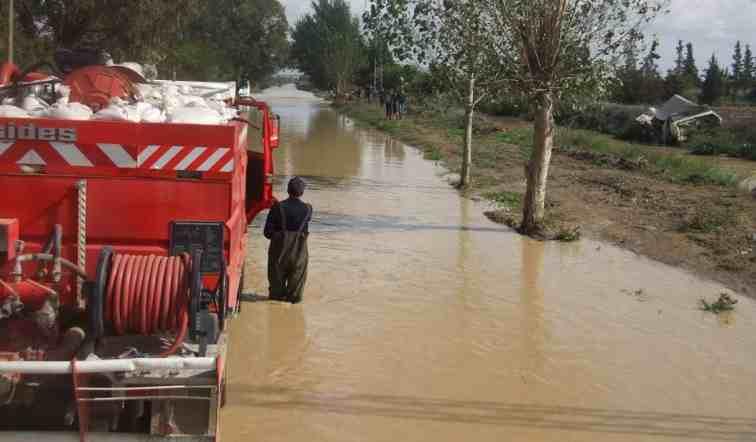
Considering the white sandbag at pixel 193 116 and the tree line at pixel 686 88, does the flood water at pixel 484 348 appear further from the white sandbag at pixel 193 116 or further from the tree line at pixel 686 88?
the tree line at pixel 686 88

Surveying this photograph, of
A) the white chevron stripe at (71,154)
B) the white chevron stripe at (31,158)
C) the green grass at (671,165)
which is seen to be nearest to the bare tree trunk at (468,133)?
the green grass at (671,165)

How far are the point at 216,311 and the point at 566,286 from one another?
21.2 feet

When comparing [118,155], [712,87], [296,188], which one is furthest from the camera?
[712,87]

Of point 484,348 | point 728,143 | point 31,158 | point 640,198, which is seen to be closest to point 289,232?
point 484,348

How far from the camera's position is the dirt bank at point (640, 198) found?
12969 mm

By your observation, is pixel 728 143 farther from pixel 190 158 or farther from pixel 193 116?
pixel 190 158

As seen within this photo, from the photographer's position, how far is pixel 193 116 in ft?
19.2

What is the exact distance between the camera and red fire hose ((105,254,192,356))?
194 inches

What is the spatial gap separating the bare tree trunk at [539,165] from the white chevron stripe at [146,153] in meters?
9.13

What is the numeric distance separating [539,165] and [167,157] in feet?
30.8

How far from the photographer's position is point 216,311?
5406 mm

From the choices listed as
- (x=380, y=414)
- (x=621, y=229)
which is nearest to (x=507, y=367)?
(x=380, y=414)

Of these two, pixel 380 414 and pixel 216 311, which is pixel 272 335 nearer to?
pixel 380 414

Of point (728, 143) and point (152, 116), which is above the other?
point (152, 116)
